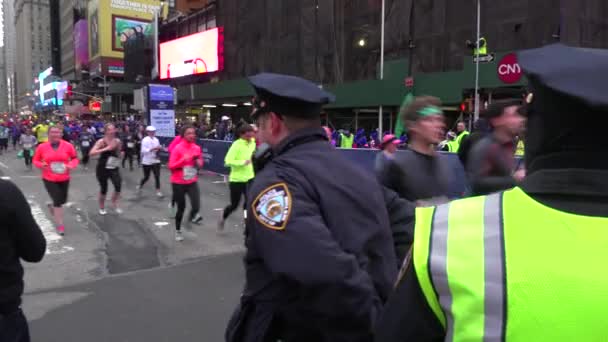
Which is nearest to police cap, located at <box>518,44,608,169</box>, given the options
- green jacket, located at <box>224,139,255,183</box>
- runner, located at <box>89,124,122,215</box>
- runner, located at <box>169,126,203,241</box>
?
green jacket, located at <box>224,139,255,183</box>

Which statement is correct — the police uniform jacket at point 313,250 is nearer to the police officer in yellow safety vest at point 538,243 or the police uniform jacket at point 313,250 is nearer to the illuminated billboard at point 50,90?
the police officer in yellow safety vest at point 538,243

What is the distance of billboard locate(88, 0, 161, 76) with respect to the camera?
271ft

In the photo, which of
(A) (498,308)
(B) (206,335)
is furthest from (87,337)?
(A) (498,308)

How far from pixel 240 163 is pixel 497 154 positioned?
5.23 metres

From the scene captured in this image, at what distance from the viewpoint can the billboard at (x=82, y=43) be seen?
95188 millimetres

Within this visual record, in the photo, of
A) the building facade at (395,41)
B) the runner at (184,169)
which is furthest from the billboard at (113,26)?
the runner at (184,169)

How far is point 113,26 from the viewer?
84.3 meters

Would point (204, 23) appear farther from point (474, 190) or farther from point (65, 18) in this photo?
point (65, 18)

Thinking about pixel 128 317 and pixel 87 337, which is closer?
pixel 87 337

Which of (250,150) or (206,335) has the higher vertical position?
(250,150)

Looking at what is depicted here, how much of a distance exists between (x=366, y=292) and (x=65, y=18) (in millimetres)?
152045

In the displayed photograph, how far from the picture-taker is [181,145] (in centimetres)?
832

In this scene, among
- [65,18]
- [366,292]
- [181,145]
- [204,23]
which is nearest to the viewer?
[366,292]

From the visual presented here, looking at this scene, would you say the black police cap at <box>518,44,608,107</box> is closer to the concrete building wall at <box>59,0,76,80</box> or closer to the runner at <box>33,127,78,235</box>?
the runner at <box>33,127,78,235</box>
